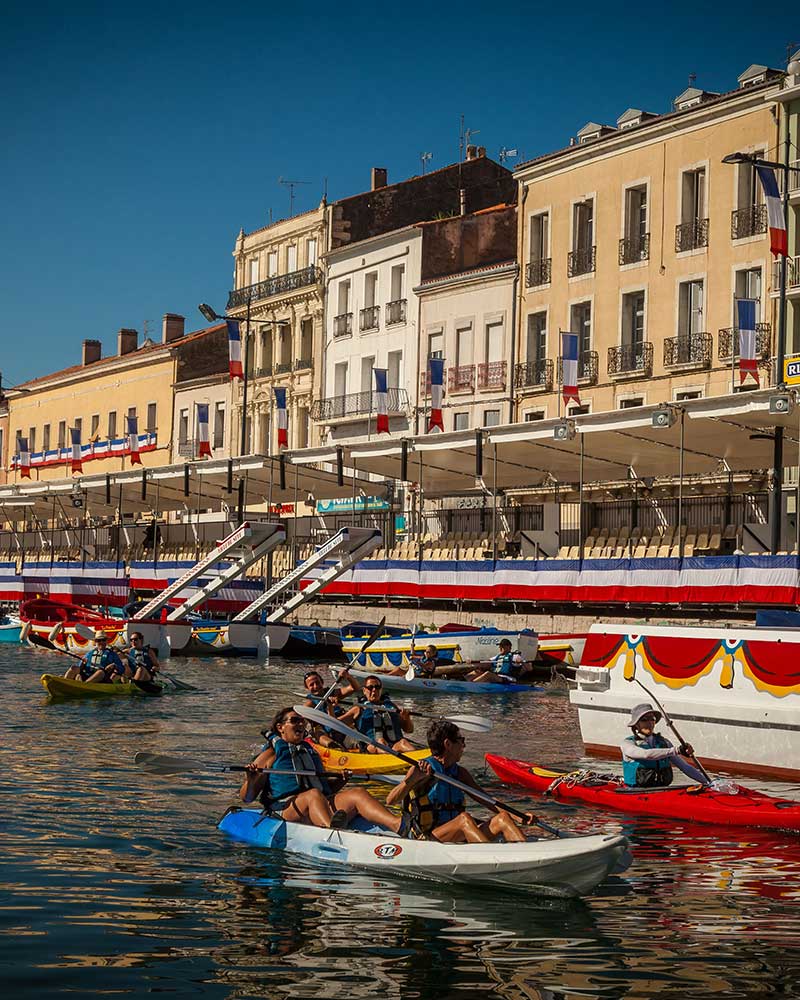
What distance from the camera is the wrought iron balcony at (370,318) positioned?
6038cm

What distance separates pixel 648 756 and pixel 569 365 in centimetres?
2855

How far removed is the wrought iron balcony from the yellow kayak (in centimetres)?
4248

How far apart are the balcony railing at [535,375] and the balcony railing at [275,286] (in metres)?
15.0

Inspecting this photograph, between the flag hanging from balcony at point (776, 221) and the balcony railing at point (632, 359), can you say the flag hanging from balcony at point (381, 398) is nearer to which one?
the balcony railing at point (632, 359)

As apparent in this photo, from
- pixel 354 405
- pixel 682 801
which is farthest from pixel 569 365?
pixel 682 801

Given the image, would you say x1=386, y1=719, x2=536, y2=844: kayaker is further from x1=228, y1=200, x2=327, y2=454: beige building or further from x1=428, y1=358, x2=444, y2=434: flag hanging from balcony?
x1=228, y1=200, x2=327, y2=454: beige building

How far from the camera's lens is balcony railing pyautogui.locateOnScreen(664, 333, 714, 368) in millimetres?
44500

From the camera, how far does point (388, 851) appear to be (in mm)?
12656

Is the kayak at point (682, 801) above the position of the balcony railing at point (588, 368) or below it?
below

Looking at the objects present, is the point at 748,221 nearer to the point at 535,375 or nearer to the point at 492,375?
the point at 535,375

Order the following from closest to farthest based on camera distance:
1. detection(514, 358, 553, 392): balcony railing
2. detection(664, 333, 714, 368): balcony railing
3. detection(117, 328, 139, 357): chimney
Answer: detection(664, 333, 714, 368): balcony railing, detection(514, 358, 553, 392): balcony railing, detection(117, 328, 139, 357): chimney

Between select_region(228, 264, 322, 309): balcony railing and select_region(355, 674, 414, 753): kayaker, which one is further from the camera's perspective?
select_region(228, 264, 322, 309): balcony railing

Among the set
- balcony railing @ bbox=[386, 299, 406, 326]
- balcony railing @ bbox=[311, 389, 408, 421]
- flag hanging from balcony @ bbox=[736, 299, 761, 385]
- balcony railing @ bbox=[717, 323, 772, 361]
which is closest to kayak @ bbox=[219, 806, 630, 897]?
flag hanging from balcony @ bbox=[736, 299, 761, 385]

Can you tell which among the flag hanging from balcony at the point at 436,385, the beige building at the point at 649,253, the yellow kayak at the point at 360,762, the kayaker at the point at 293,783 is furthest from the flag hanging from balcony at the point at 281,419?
the kayaker at the point at 293,783
